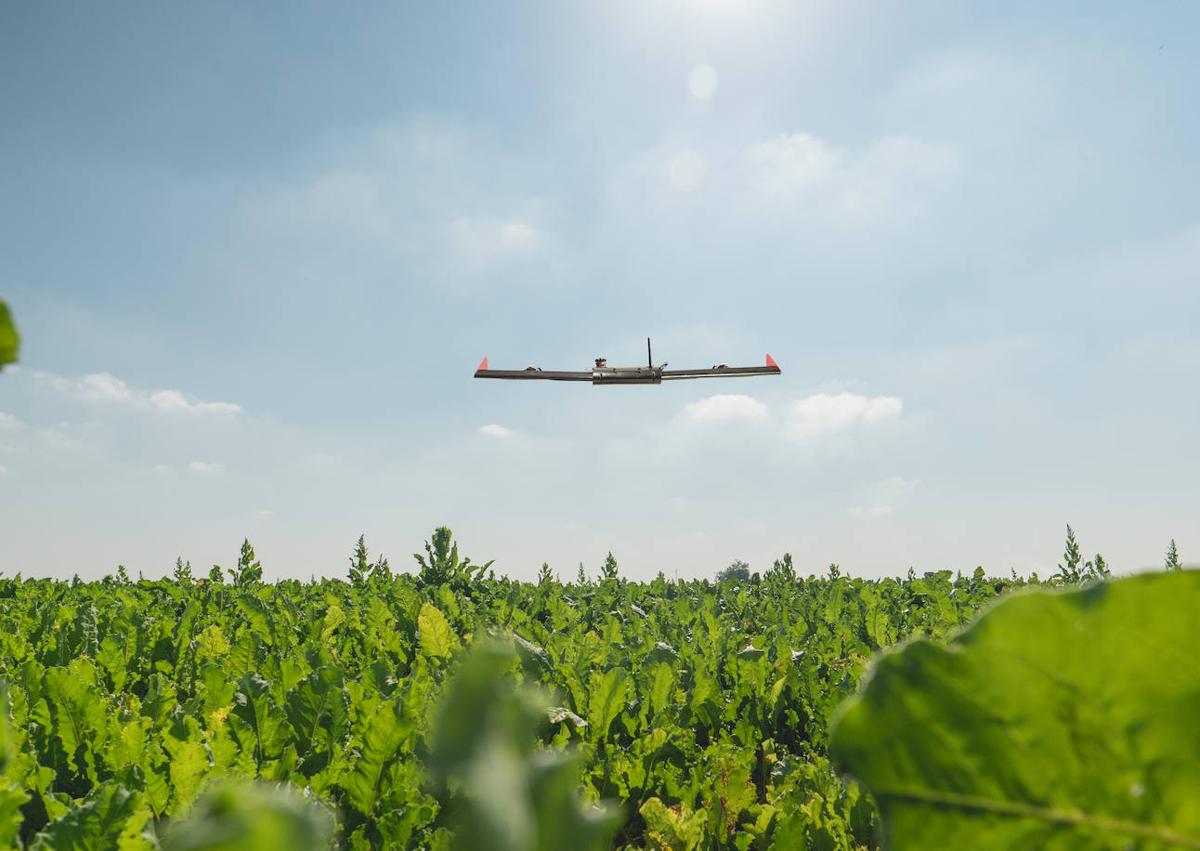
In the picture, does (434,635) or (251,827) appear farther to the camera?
(434,635)

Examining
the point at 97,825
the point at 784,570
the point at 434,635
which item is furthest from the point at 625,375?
the point at 97,825

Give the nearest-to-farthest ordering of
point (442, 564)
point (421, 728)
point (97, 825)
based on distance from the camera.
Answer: point (97, 825) → point (421, 728) → point (442, 564)

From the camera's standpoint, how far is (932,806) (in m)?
0.56

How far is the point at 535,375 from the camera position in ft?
82.4

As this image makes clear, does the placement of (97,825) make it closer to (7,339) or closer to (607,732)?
(7,339)

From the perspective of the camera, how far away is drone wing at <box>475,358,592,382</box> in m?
24.6

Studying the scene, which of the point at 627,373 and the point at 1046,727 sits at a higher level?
the point at 627,373

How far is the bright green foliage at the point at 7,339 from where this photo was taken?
515 millimetres

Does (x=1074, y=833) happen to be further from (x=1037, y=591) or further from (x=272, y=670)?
(x=272, y=670)

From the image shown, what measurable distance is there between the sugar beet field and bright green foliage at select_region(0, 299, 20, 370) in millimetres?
305

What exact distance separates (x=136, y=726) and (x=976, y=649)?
8.73 feet

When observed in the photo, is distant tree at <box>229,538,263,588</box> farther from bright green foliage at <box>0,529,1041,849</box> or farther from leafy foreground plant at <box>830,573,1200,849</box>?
leafy foreground plant at <box>830,573,1200,849</box>

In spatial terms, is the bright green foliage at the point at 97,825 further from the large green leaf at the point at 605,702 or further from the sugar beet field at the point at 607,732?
the large green leaf at the point at 605,702

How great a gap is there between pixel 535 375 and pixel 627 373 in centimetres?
296
